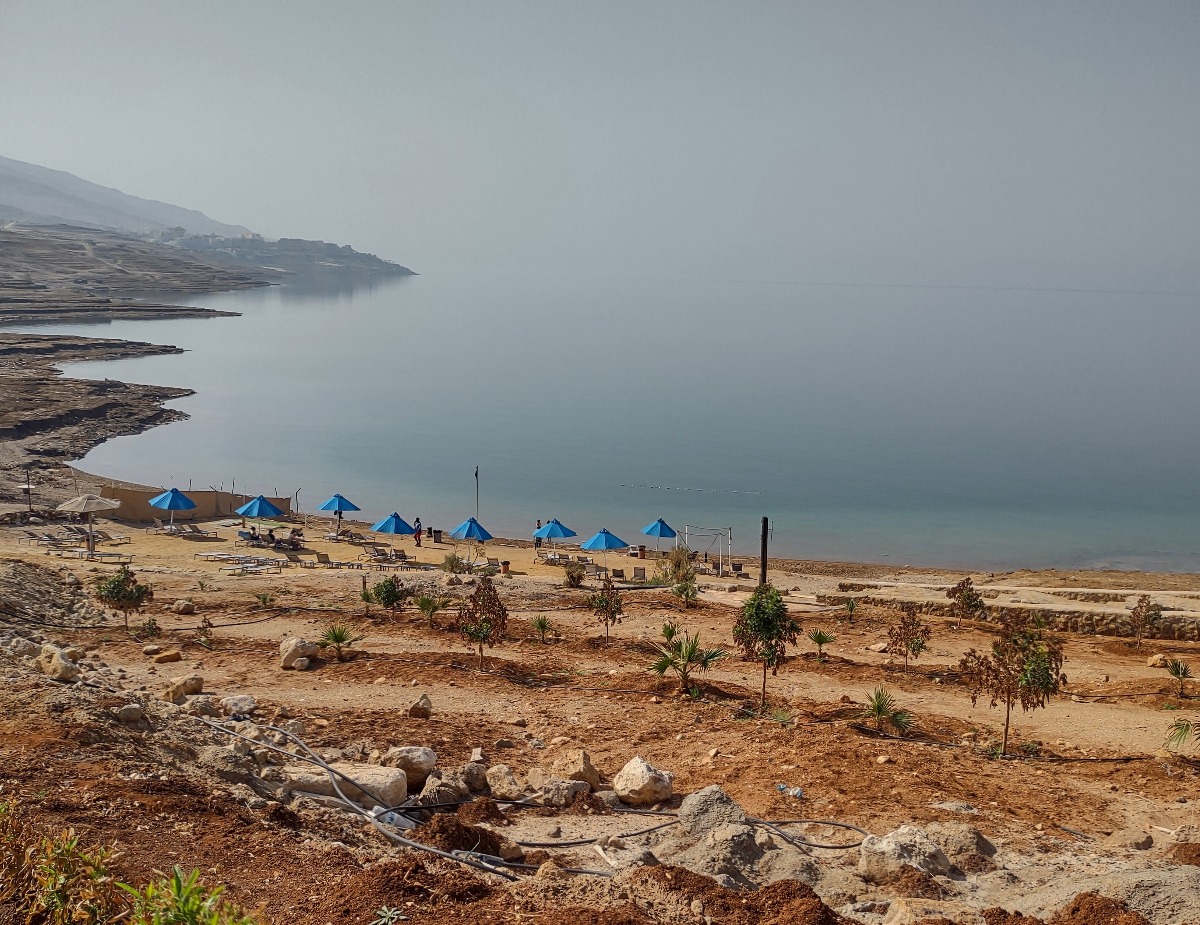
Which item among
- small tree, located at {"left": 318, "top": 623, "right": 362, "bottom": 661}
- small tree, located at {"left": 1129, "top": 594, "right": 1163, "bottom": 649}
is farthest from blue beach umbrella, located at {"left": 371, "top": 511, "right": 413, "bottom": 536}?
small tree, located at {"left": 1129, "top": 594, "right": 1163, "bottom": 649}

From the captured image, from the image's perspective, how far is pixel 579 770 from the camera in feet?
32.0

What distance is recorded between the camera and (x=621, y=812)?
9.25 metres

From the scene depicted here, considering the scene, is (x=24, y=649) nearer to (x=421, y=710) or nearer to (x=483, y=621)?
(x=421, y=710)

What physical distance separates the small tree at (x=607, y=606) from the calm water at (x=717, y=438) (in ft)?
66.1

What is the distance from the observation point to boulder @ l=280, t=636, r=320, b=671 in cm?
1473

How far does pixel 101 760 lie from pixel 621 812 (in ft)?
15.7

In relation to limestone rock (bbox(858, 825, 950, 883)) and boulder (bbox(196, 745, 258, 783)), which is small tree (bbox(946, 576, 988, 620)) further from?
boulder (bbox(196, 745, 258, 783))

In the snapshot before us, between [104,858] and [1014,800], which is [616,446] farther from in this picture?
[104,858]

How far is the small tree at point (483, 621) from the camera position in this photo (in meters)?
15.3

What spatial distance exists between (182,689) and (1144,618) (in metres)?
18.6

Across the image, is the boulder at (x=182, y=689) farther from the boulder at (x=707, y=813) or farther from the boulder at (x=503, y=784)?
the boulder at (x=707, y=813)

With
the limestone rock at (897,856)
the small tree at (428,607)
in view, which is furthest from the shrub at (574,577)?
the limestone rock at (897,856)

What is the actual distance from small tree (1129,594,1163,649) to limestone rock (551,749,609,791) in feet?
48.3

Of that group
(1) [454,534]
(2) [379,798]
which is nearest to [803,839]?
(2) [379,798]
